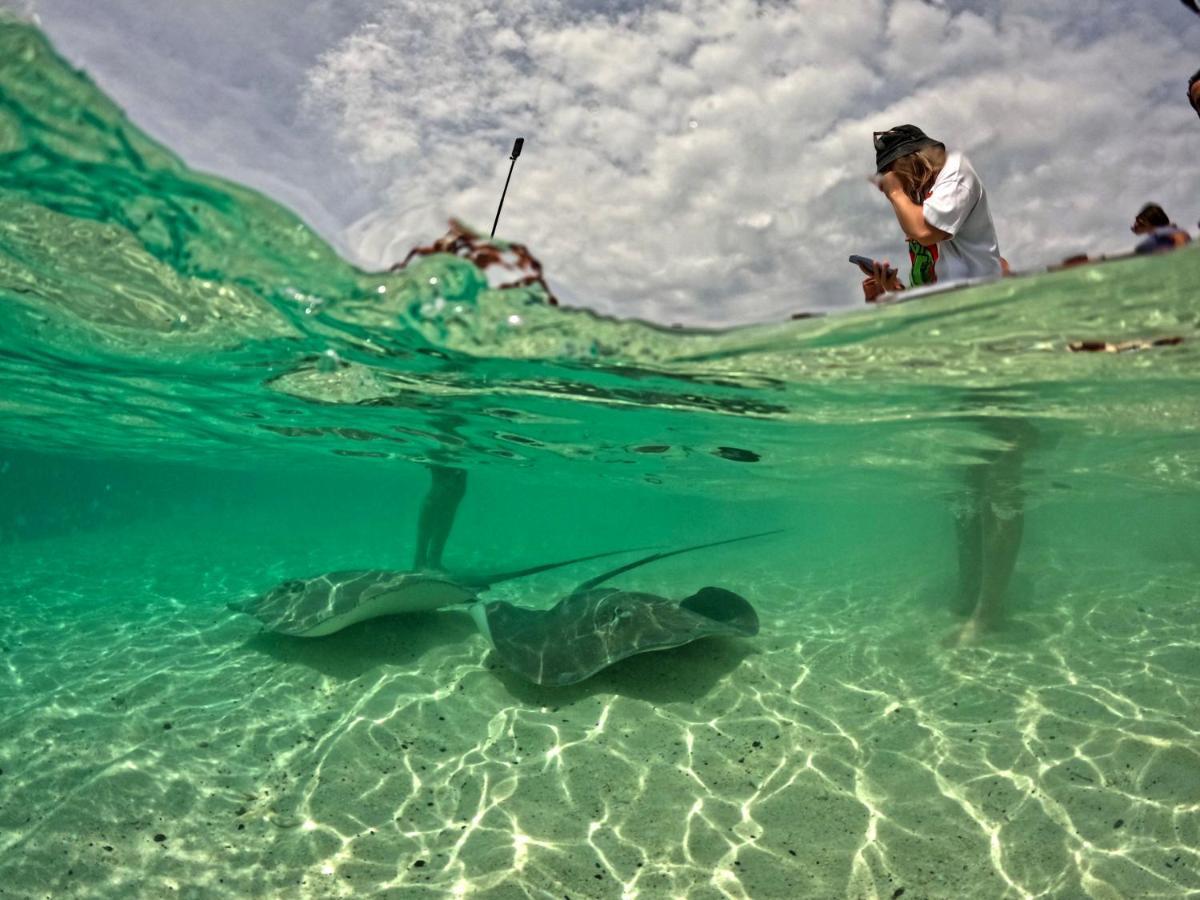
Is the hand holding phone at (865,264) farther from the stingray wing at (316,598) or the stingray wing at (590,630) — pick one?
the stingray wing at (316,598)

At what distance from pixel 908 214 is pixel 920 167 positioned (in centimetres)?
50

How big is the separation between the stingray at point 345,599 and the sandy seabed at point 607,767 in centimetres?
61

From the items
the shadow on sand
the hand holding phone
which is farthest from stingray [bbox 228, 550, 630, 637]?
the hand holding phone

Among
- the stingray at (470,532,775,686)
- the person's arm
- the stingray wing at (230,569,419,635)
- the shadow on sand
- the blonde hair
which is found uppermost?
the blonde hair

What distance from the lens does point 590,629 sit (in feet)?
21.5

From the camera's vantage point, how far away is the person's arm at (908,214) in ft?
16.9

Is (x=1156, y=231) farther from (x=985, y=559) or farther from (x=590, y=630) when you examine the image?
(x=590, y=630)

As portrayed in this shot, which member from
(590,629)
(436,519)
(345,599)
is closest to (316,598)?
(345,599)

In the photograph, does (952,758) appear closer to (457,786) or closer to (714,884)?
(714,884)

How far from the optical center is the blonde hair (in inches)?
206

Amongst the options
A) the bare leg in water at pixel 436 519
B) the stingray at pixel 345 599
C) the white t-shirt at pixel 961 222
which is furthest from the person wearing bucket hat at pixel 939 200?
the bare leg in water at pixel 436 519

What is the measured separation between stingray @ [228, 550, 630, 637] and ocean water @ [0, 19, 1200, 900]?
616 millimetres

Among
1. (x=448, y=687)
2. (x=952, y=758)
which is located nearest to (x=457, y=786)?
(x=448, y=687)

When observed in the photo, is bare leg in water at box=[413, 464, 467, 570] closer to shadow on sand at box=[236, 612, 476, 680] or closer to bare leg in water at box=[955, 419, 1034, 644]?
shadow on sand at box=[236, 612, 476, 680]
